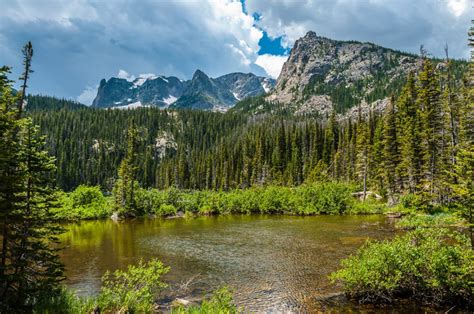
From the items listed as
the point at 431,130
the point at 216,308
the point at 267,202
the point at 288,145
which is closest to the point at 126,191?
the point at 267,202

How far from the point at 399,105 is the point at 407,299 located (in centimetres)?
5106

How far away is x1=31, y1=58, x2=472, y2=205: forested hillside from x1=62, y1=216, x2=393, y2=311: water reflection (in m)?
8.73

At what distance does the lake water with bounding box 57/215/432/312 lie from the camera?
→ 15.6m

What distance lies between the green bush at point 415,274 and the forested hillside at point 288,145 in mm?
4165

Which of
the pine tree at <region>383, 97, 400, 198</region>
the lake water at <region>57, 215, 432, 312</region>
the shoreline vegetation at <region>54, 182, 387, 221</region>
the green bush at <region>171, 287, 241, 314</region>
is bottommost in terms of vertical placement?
the lake water at <region>57, 215, 432, 312</region>

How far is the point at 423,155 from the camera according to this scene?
151 feet

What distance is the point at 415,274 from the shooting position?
12938 mm

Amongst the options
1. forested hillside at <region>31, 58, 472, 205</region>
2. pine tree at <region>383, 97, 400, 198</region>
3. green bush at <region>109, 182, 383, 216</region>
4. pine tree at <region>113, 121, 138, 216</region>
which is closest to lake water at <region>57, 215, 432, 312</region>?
forested hillside at <region>31, 58, 472, 205</region>

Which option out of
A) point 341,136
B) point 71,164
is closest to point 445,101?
point 341,136

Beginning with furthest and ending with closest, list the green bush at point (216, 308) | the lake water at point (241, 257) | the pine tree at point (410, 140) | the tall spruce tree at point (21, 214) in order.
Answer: the pine tree at point (410, 140), the lake water at point (241, 257), the tall spruce tree at point (21, 214), the green bush at point (216, 308)

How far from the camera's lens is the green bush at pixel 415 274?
40.9 ft

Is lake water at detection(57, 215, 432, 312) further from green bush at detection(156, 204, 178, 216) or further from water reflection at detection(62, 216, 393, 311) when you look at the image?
green bush at detection(156, 204, 178, 216)

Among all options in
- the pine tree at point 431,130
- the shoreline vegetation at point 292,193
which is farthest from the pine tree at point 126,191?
the pine tree at point 431,130

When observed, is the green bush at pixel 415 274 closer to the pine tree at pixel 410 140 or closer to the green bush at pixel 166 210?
the pine tree at pixel 410 140
